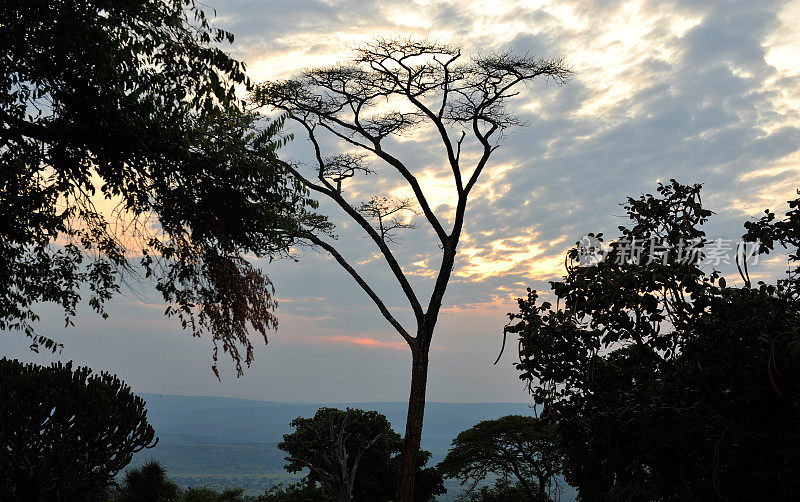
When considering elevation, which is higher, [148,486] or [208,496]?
[148,486]

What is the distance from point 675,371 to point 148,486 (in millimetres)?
25723

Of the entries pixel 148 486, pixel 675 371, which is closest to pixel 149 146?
pixel 675 371

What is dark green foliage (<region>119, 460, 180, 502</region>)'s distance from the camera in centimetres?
2653

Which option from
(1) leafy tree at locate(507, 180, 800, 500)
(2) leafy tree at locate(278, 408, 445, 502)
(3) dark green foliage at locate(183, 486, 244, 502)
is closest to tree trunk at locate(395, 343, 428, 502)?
(2) leafy tree at locate(278, 408, 445, 502)

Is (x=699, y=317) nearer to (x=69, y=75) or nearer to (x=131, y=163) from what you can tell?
(x=131, y=163)

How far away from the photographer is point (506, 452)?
96.1ft

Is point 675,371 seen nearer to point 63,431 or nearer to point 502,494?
point 63,431

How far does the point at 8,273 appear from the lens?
10.8 m

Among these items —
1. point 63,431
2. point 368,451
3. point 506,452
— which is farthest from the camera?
point 506,452

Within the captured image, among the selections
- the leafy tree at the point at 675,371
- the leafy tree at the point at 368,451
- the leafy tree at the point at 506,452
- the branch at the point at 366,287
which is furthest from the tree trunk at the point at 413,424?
the leafy tree at the point at 675,371

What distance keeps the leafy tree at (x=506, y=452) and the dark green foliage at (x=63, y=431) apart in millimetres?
17073

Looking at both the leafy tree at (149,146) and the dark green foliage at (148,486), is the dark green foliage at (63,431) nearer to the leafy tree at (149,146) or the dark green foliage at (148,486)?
the leafy tree at (149,146)

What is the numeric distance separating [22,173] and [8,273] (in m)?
1.86

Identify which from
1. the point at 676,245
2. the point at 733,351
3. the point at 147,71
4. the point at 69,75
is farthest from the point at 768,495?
the point at 69,75
